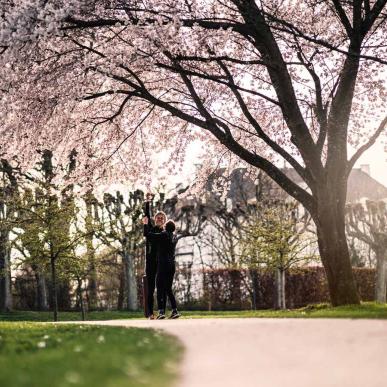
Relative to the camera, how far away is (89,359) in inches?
284

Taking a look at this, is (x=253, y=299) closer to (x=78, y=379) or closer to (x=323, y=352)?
(x=323, y=352)

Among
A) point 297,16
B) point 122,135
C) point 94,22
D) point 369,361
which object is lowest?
point 369,361

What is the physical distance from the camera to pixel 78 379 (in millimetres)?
5750

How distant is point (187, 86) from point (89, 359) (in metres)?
12.2

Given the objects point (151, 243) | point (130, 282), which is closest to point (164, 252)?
point (151, 243)

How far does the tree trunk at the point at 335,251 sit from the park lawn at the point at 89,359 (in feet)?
22.9

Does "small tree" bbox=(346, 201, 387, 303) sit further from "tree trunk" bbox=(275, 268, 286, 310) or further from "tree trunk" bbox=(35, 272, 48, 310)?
"tree trunk" bbox=(35, 272, 48, 310)

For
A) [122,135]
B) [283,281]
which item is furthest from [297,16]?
[283,281]

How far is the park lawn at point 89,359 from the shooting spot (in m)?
5.77

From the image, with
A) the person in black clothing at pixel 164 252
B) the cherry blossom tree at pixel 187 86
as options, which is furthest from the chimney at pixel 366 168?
the person in black clothing at pixel 164 252

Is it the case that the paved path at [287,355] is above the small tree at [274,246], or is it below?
below

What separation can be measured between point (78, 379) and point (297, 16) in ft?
57.5

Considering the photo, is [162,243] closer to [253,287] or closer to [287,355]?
[287,355]

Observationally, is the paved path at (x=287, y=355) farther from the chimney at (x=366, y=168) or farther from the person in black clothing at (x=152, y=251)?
the chimney at (x=366, y=168)
